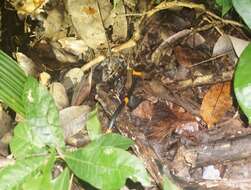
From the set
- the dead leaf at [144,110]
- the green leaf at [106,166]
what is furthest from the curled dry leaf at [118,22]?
the green leaf at [106,166]

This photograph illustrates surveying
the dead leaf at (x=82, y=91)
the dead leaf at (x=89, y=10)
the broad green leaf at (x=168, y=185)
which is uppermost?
the dead leaf at (x=89, y=10)

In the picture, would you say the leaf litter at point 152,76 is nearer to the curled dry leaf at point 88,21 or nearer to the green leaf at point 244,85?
the curled dry leaf at point 88,21

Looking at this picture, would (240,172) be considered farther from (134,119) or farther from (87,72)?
(87,72)

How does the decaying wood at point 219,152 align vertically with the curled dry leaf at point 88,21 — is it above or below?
below

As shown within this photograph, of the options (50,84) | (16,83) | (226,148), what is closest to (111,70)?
(50,84)

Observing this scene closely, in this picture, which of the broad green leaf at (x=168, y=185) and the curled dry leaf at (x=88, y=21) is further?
the curled dry leaf at (x=88, y=21)

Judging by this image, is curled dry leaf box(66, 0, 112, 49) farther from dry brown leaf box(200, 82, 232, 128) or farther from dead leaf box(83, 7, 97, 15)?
dry brown leaf box(200, 82, 232, 128)
